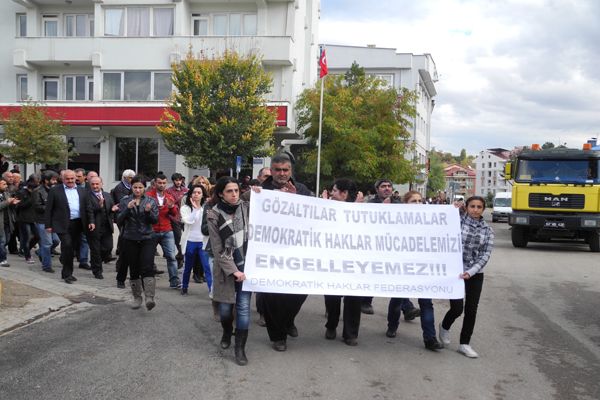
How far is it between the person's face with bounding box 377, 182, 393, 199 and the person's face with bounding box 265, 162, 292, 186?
1.80 meters

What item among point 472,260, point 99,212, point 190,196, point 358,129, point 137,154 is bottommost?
point 472,260

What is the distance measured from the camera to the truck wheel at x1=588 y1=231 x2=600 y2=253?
18.0 metres

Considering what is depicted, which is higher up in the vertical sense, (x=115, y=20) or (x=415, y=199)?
(x=115, y=20)

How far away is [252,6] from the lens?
2853 centimetres

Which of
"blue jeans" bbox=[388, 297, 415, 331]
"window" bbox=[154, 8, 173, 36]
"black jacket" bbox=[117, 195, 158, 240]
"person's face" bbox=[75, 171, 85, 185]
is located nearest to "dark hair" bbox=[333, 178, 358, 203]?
"blue jeans" bbox=[388, 297, 415, 331]

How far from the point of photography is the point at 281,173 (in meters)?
6.32

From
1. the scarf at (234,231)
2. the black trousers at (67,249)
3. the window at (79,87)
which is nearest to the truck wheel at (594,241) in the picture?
the black trousers at (67,249)

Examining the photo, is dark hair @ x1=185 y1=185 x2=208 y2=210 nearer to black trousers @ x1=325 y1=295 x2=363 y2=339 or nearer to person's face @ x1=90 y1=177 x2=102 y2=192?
person's face @ x1=90 y1=177 x2=102 y2=192

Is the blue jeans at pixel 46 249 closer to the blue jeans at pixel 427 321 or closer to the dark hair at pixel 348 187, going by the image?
the dark hair at pixel 348 187

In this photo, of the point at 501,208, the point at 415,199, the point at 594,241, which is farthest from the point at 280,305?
the point at 501,208

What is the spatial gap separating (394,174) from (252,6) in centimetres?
1130

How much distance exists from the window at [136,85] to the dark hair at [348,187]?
23.0 metres

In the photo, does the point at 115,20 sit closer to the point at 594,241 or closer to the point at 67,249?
the point at 67,249

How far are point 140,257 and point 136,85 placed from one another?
22.6 m
